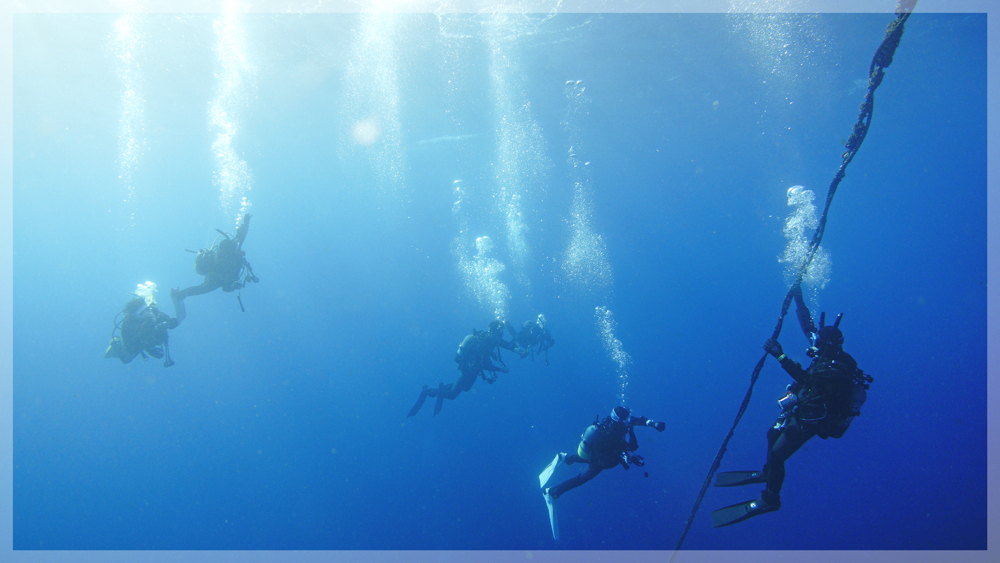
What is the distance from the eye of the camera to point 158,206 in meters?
45.3

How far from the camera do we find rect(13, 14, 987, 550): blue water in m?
18.1

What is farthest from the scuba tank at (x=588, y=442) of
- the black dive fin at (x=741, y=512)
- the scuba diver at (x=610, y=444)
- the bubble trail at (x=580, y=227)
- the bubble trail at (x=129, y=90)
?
the bubble trail at (x=129, y=90)

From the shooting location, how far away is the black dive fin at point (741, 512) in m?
5.27

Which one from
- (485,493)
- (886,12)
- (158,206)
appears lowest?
(485,493)

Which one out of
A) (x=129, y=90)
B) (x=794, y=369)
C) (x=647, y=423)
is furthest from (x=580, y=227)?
(x=794, y=369)

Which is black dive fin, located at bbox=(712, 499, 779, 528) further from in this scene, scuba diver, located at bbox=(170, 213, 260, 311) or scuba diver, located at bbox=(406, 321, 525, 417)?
scuba diver, located at bbox=(170, 213, 260, 311)

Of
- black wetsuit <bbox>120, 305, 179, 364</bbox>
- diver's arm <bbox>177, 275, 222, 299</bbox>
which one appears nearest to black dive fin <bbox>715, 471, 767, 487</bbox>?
diver's arm <bbox>177, 275, 222, 299</bbox>

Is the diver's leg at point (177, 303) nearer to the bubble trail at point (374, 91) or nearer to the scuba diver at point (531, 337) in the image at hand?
the scuba diver at point (531, 337)

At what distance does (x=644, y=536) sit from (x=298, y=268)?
208ft

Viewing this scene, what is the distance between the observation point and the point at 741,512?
5.53 meters

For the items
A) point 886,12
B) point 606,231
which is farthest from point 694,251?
point 886,12

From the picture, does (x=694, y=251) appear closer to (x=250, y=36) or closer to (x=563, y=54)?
(x=563, y=54)

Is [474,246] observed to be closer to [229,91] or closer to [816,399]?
[229,91]

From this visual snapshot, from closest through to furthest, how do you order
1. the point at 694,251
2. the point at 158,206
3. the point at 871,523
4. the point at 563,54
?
the point at 563,54, the point at 871,523, the point at 158,206, the point at 694,251
